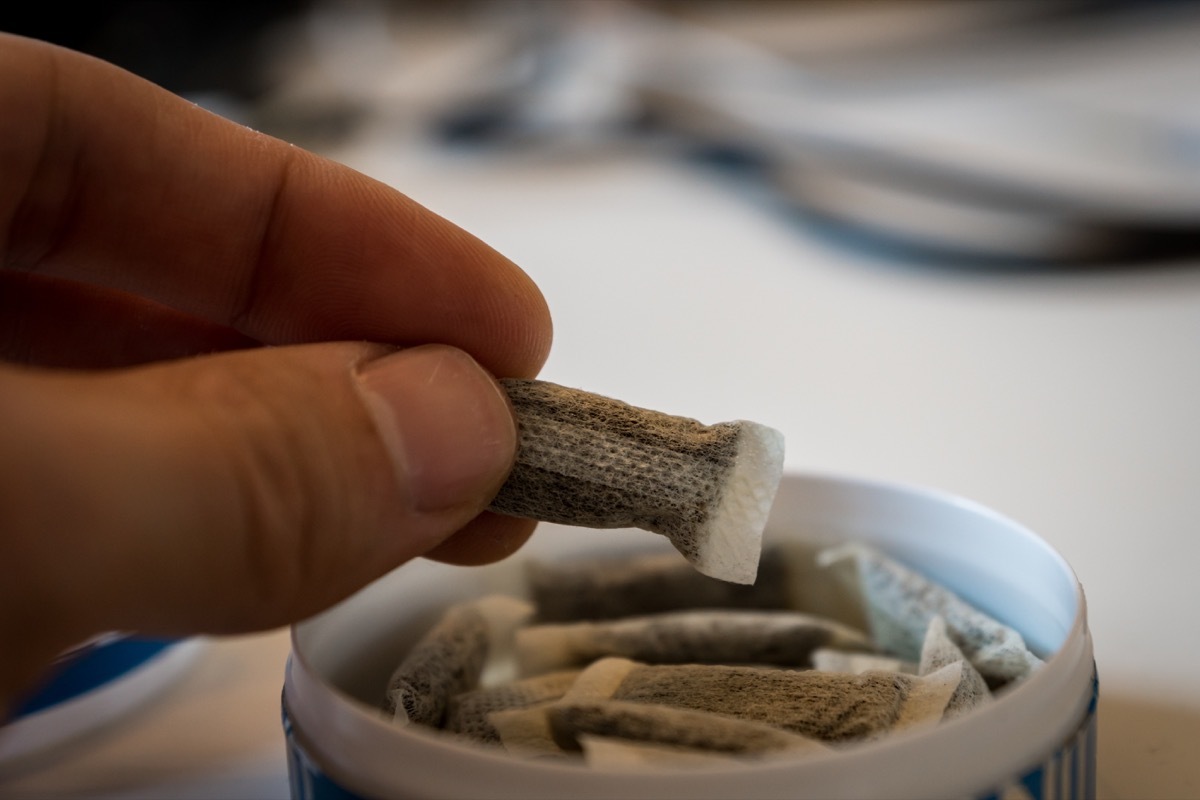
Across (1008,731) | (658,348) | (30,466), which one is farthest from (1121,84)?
(30,466)

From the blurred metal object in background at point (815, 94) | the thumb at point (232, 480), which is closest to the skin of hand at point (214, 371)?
the thumb at point (232, 480)

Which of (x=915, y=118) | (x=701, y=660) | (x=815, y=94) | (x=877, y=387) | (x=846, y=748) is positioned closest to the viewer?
(x=846, y=748)

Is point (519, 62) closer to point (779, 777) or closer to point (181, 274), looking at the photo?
point (181, 274)

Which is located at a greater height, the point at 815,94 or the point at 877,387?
the point at 815,94

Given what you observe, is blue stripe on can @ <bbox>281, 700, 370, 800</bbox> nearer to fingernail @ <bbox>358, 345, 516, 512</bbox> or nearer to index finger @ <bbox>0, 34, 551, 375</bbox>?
fingernail @ <bbox>358, 345, 516, 512</bbox>

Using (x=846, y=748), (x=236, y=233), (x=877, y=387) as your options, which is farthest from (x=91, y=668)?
(x=877, y=387)

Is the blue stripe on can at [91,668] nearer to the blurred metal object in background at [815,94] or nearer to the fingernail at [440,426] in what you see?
the fingernail at [440,426]

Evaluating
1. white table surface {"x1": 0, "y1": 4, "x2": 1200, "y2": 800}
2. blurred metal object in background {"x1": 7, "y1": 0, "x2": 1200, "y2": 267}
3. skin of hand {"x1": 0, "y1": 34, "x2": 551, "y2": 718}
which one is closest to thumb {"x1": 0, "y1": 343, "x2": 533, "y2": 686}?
skin of hand {"x1": 0, "y1": 34, "x2": 551, "y2": 718}

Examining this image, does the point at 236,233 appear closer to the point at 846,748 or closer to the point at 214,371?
the point at 214,371
